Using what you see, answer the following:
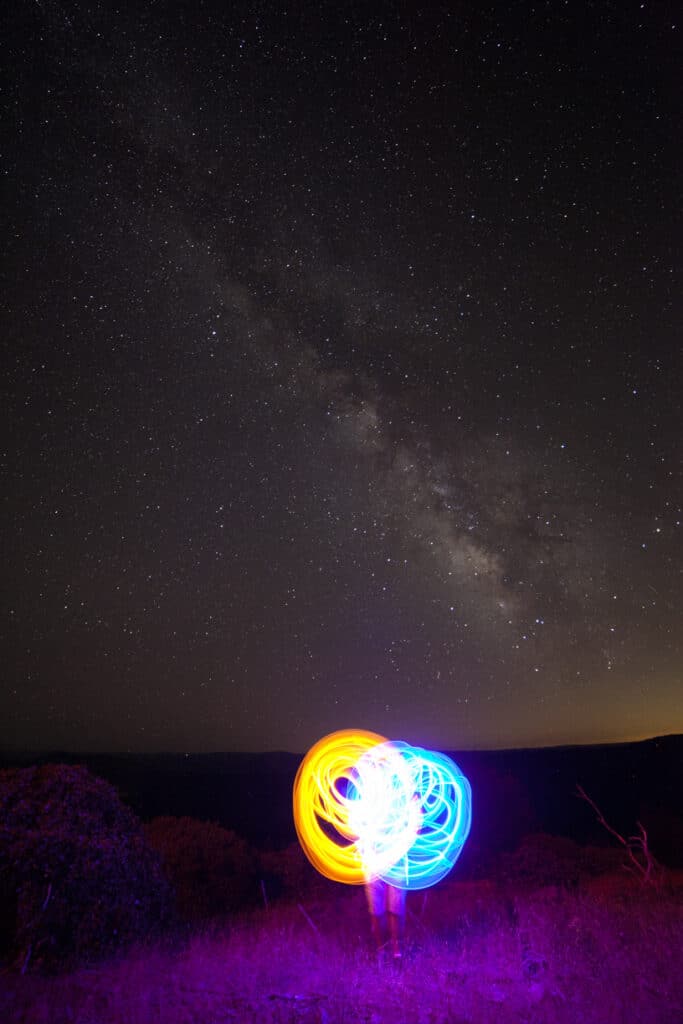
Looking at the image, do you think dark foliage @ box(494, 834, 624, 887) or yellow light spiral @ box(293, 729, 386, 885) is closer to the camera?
yellow light spiral @ box(293, 729, 386, 885)

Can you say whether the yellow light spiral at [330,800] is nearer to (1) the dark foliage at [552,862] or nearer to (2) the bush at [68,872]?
(2) the bush at [68,872]

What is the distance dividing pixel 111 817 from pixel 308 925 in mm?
4165

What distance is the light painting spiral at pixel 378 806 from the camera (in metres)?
11.1

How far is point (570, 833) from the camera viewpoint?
81.4ft

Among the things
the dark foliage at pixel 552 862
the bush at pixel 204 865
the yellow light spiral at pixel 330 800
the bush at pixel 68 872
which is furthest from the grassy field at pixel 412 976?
the dark foliage at pixel 552 862

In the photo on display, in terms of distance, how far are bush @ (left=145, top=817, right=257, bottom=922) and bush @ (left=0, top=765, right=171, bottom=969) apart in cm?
456

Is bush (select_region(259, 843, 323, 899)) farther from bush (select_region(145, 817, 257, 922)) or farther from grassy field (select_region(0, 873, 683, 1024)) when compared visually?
grassy field (select_region(0, 873, 683, 1024))

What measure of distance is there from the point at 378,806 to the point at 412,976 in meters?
3.77

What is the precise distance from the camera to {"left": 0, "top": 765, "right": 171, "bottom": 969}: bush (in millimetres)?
8125

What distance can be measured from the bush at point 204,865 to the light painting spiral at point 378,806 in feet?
11.2

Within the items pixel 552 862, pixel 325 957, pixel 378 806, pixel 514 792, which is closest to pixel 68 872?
pixel 325 957

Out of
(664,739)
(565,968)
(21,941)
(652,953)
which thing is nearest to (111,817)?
(21,941)

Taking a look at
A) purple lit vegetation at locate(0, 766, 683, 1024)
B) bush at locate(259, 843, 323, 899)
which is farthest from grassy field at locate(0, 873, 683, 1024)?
bush at locate(259, 843, 323, 899)

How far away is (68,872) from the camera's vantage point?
27.6 ft
